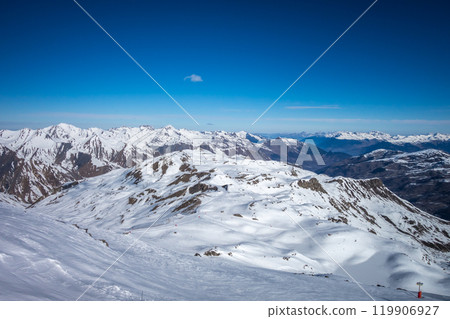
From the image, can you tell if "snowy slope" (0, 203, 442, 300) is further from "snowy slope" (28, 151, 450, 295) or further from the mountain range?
"snowy slope" (28, 151, 450, 295)

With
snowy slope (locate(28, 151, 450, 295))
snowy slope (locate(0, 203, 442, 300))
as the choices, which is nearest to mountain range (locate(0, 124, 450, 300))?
snowy slope (locate(0, 203, 442, 300))

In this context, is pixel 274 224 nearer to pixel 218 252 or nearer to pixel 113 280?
Answer: pixel 218 252

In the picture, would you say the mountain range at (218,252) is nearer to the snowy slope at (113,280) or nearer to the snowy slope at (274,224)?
the snowy slope at (113,280)

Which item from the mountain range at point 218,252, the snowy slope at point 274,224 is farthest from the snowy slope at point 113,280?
the snowy slope at point 274,224

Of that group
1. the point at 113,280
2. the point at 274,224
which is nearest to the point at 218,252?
the point at 113,280

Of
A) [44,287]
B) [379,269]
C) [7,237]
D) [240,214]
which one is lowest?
[379,269]

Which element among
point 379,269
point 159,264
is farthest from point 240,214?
point 159,264
